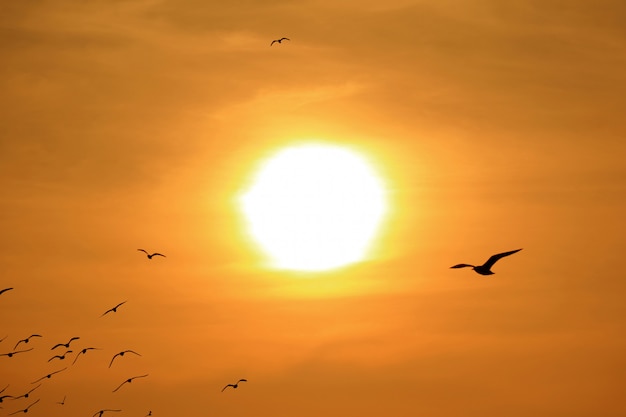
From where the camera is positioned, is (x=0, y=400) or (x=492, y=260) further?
(x=0, y=400)

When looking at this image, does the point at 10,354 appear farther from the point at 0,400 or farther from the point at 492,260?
the point at 492,260

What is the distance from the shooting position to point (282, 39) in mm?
189750

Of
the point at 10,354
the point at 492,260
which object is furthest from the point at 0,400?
the point at 492,260

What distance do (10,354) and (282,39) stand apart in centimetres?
6138

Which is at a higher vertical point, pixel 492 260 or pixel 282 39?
pixel 282 39

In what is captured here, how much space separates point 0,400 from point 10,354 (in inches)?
322

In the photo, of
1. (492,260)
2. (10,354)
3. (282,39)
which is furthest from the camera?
(282,39)

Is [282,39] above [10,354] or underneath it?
above

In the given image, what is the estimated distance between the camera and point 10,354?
15188cm

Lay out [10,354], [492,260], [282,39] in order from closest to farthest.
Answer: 1. [492,260]
2. [10,354]
3. [282,39]

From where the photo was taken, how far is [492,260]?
5404 inches

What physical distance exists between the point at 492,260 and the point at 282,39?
63.4m

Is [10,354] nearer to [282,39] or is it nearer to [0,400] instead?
[0,400]

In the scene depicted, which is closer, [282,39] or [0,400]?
[0,400]
